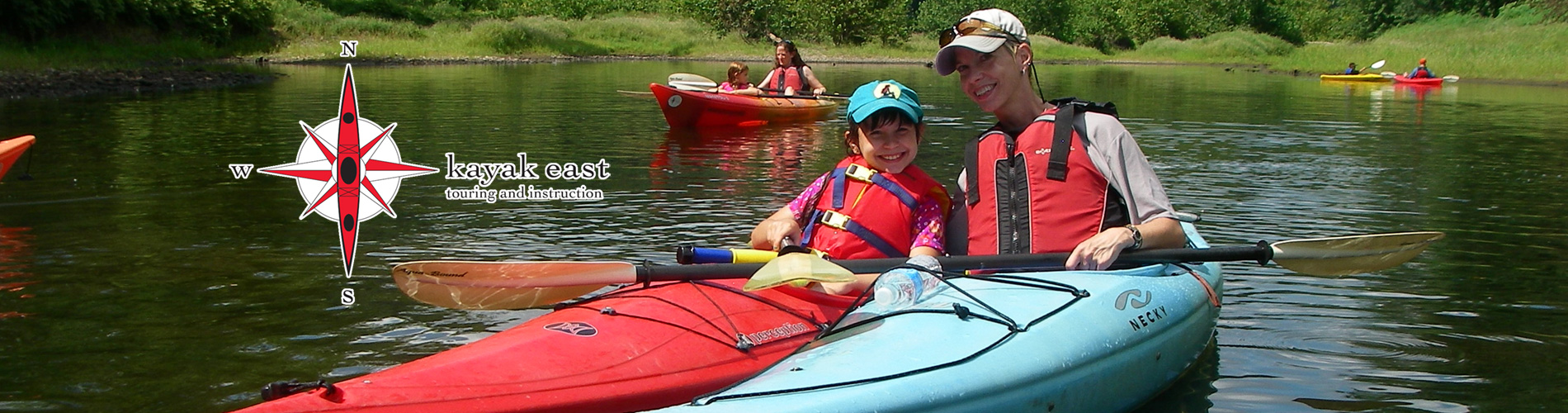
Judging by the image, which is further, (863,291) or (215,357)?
(215,357)

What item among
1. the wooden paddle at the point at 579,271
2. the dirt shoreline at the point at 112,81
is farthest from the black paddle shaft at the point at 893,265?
the dirt shoreline at the point at 112,81

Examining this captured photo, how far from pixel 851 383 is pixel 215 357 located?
3019mm

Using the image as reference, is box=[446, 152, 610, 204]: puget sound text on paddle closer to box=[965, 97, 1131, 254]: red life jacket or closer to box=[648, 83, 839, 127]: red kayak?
box=[648, 83, 839, 127]: red kayak

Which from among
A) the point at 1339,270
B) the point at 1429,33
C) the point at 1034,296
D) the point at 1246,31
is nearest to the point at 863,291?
the point at 1034,296

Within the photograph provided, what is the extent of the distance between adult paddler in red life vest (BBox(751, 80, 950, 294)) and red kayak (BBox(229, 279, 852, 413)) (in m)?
0.20

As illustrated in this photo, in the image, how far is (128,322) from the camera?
5.63m

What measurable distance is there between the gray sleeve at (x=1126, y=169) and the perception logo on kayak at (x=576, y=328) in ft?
5.63

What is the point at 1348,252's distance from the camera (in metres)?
5.22

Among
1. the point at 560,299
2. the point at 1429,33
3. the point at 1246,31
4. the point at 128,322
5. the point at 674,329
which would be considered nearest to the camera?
the point at 674,329

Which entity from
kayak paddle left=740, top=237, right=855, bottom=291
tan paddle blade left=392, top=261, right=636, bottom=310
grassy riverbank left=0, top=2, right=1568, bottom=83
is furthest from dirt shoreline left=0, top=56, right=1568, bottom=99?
kayak paddle left=740, top=237, right=855, bottom=291

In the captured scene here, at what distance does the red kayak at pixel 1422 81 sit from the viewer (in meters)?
29.9

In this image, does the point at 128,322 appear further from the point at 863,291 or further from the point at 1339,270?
the point at 1339,270

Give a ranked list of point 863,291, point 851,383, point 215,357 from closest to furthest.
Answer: point 851,383 → point 863,291 → point 215,357

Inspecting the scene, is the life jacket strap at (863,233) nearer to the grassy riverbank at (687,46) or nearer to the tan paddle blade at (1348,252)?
the tan paddle blade at (1348,252)
